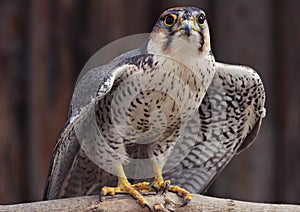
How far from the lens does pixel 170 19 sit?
3102 millimetres

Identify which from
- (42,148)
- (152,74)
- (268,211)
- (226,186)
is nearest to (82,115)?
(152,74)

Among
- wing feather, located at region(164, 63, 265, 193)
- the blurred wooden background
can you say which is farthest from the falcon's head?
the blurred wooden background

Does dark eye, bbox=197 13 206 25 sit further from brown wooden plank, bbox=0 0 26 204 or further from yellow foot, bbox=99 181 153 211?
brown wooden plank, bbox=0 0 26 204

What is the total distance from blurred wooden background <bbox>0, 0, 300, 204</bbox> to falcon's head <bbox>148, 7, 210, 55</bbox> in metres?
2.07

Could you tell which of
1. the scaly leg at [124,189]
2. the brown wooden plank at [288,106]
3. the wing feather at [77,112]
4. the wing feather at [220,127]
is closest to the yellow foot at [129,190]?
the scaly leg at [124,189]

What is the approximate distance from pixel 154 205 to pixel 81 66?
2.28m

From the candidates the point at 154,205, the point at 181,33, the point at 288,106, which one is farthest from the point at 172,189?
the point at 288,106

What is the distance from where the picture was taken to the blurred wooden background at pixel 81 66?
506 cm

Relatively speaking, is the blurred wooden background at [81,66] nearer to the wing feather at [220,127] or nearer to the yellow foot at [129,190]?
the wing feather at [220,127]

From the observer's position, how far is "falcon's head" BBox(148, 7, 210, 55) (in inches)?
120

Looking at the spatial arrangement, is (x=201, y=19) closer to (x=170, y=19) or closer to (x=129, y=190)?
(x=170, y=19)

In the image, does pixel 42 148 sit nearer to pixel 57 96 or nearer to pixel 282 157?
pixel 57 96

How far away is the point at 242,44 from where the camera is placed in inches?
208

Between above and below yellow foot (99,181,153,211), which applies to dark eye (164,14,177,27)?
above
